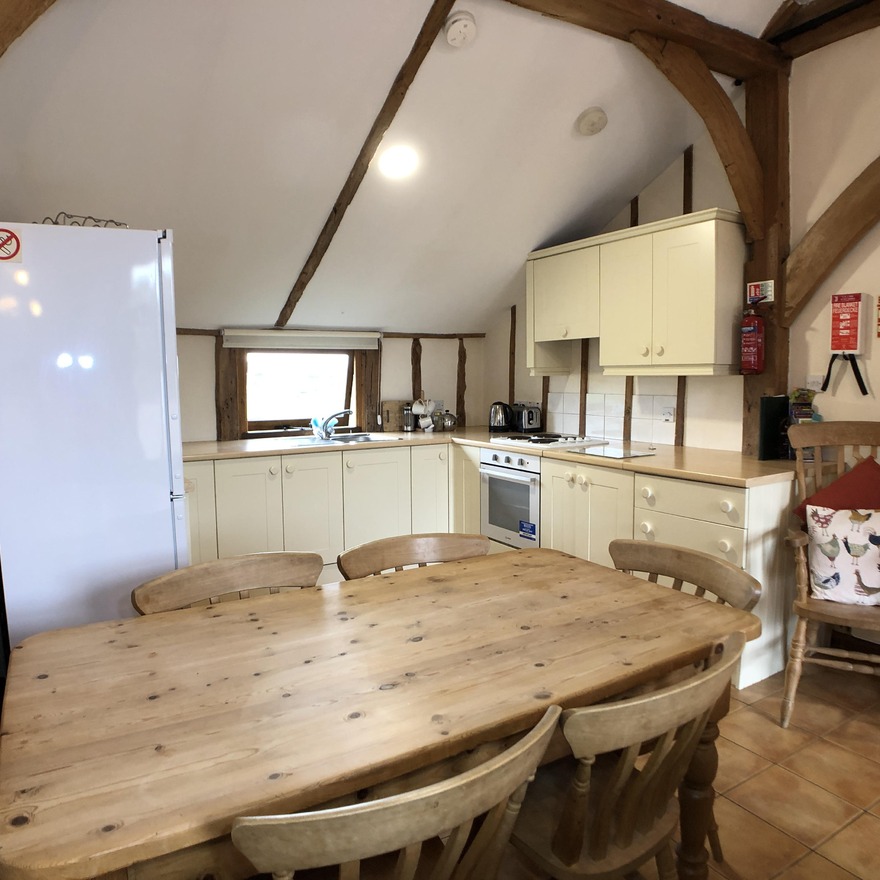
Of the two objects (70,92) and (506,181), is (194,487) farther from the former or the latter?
(506,181)

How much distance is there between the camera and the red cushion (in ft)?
8.58

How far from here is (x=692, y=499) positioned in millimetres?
2803

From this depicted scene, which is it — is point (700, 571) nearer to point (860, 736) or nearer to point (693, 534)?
point (693, 534)

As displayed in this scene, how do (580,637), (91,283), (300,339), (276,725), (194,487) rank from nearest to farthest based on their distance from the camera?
(276,725) → (580,637) → (91,283) → (194,487) → (300,339)

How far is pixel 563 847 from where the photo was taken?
4.04ft

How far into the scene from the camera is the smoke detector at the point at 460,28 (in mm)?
2559

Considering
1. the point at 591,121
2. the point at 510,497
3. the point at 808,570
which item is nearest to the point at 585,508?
the point at 510,497

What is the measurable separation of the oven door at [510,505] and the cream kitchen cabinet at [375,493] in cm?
47

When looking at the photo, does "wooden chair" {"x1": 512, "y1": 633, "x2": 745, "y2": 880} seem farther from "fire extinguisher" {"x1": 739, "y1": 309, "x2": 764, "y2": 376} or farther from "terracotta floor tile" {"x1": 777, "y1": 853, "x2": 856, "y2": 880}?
"fire extinguisher" {"x1": 739, "y1": 309, "x2": 764, "y2": 376}

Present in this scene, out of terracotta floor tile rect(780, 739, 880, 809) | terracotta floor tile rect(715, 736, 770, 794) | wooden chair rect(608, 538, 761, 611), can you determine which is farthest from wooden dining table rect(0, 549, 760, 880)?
terracotta floor tile rect(780, 739, 880, 809)

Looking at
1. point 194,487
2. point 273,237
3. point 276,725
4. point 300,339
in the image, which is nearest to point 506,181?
point 273,237

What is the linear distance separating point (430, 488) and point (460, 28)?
247 cm

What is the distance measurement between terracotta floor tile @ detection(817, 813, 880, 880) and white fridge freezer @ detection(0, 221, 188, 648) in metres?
2.25

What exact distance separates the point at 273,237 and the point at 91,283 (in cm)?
140
